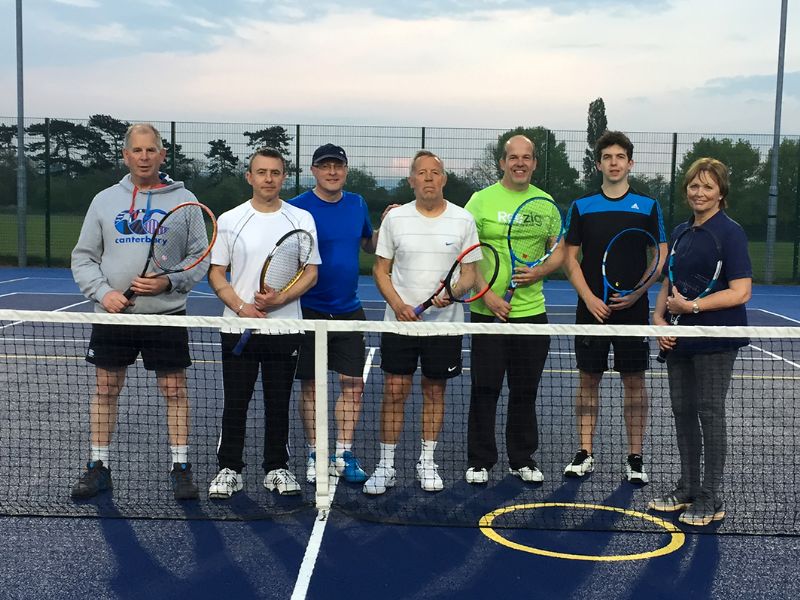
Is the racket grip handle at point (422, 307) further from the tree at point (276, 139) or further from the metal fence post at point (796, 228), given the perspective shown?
the metal fence post at point (796, 228)

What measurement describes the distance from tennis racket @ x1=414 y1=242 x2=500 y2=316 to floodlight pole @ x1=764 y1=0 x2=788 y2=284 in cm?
1412

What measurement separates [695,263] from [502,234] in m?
1.08

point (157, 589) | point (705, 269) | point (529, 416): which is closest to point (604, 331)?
point (705, 269)

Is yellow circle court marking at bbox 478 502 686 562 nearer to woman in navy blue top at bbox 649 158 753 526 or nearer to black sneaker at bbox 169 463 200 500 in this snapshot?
woman in navy blue top at bbox 649 158 753 526

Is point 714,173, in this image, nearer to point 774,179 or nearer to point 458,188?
point 458,188

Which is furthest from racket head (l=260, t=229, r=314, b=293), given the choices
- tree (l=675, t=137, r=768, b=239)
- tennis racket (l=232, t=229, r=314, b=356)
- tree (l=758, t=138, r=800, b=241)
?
tree (l=758, t=138, r=800, b=241)

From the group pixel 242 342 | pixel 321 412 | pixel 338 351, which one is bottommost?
pixel 321 412

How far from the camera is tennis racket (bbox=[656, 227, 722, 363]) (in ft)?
14.3

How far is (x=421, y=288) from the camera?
4.74m

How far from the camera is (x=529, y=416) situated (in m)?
5.09

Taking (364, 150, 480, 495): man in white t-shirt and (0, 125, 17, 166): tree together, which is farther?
(0, 125, 17, 166): tree

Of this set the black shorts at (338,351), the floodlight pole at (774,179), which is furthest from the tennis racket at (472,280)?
the floodlight pole at (774,179)

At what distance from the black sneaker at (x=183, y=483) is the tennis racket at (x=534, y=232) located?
2021 millimetres

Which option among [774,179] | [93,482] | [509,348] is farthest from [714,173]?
[774,179]
